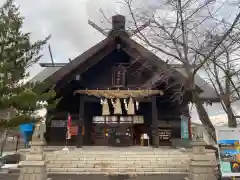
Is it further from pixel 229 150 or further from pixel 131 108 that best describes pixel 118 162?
pixel 229 150

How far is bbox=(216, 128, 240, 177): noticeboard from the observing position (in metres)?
6.13

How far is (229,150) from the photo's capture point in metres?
6.29

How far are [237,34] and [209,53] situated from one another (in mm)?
767

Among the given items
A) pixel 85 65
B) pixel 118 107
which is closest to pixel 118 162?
pixel 118 107

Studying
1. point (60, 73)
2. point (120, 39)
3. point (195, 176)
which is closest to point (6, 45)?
point (60, 73)

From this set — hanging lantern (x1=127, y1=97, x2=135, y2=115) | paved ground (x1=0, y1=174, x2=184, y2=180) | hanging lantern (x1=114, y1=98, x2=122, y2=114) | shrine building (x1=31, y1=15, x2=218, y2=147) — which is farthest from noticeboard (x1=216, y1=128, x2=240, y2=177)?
hanging lantern (x1=114, y1=98, x2=122, y2=114)

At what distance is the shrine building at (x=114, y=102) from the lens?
13086 millimetres

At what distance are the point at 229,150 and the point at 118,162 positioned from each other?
4.78 meters

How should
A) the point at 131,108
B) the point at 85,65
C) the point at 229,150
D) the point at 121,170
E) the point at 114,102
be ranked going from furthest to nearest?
the point at 114,102
the point at 131,108
the point at 85,65
the point at 121,170
the point at 229,150

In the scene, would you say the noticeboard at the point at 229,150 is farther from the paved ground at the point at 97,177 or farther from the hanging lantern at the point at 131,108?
the hanging lantern at the point at 131,108

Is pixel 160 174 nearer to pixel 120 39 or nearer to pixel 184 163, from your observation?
pixel 184 163

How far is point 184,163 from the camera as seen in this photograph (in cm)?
946

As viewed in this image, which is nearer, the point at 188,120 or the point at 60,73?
the point at 60,73

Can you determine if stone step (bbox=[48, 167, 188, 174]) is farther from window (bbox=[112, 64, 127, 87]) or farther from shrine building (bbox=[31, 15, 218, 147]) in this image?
window (bbox=[112, 64, 127, 87])
